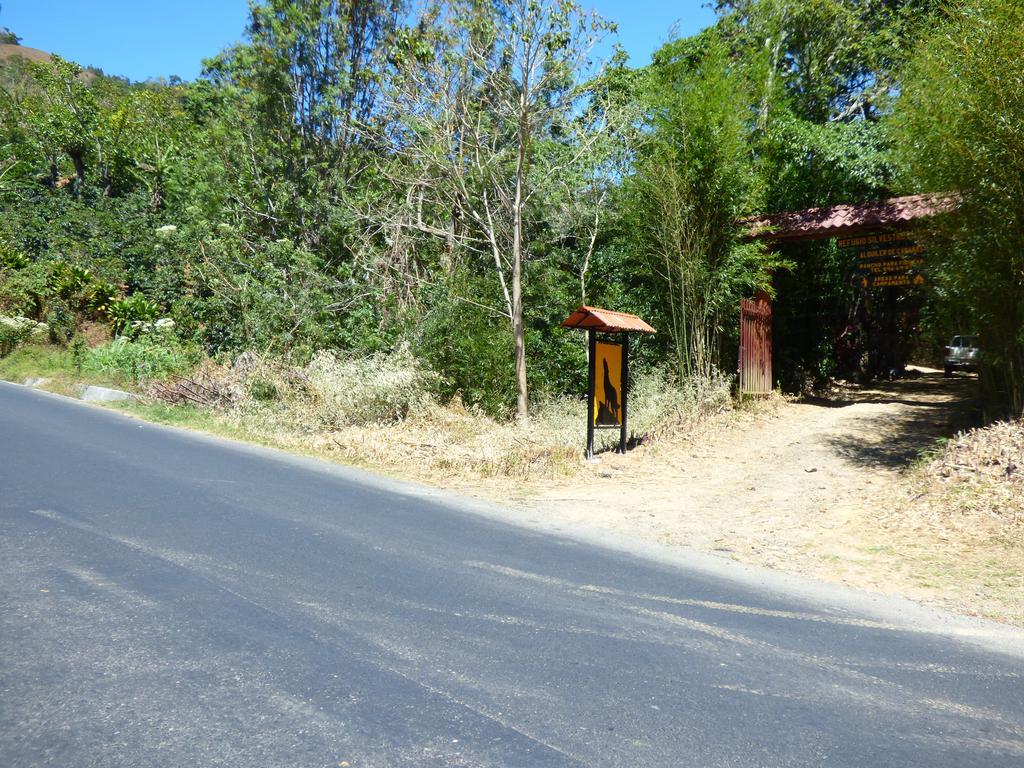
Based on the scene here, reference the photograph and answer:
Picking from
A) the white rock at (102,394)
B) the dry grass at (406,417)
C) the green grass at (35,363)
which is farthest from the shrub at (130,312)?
the dry grass at (406,417)

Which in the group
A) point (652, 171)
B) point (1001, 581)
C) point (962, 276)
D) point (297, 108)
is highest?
point (297, 108)

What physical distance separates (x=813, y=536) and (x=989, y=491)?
1.82 meters

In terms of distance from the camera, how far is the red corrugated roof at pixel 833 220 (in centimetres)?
1274

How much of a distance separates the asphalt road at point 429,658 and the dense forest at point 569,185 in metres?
6.00

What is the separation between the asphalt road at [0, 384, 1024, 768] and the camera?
3.05 metres

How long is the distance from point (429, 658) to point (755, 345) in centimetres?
1120

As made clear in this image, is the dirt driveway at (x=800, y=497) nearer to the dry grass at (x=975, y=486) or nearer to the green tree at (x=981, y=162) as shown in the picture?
the dry grass at (x=975, y=486)

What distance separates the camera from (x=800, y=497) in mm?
8773

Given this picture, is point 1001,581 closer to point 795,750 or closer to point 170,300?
point 795,750

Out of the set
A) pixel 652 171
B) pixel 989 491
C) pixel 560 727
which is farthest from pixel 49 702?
pixel 652 171

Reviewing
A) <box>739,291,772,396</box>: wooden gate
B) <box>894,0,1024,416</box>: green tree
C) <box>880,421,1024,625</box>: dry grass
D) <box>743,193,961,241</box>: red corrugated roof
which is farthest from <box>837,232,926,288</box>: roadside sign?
<box>880,421,1024,625</box>: dry grass

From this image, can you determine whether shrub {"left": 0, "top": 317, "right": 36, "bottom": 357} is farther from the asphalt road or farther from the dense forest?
the asphalt road

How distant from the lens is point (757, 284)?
13172 millimetres

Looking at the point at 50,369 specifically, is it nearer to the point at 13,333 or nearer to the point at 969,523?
the point at 13,333
